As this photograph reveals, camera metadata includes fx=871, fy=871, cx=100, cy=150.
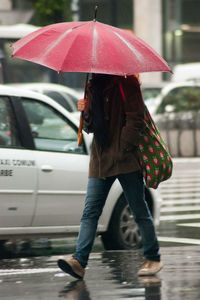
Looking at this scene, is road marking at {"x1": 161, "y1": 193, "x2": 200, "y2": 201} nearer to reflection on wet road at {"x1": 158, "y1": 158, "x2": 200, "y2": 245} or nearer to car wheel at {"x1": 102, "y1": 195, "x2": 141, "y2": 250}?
reflection on wet road at {"x1": 158, "y1": 158, "x2": 200, "y2": 245}

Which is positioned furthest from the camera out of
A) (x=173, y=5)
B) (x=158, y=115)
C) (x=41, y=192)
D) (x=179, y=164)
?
(x=173, y=5)

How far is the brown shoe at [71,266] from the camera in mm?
6227

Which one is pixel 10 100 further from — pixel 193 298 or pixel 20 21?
pixel 20 21

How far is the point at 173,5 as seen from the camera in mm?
40344

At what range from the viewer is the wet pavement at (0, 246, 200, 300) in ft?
19.3

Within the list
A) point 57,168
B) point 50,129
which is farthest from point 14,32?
point 57,168

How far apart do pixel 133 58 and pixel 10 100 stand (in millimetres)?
2182

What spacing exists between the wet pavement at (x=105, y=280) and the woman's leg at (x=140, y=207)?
21 centimetres

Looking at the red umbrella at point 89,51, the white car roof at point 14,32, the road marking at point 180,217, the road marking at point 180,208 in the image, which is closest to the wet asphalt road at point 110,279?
the red umbrella at point 89,51

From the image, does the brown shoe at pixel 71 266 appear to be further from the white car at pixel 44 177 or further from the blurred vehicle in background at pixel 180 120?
the blurred vehicle in background at pixel 180 120

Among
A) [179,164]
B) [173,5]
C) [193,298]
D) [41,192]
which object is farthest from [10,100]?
[173,5]

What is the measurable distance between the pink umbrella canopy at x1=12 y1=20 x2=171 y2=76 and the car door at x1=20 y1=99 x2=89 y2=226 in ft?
5.83

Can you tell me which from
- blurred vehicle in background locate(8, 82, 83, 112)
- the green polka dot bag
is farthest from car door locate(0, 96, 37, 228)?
blurred vehicle in background locate(8, 82, 83, 112)

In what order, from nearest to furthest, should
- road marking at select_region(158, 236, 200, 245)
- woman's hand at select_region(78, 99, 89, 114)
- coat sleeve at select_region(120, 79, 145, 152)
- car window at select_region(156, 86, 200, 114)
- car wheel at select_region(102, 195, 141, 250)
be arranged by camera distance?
coat sleeve at select_region(120, 79, 145, 152)
woman's hand at select_region(78, 99, 89, 114)
car wheel at select_region(102, 195, 141, 250)
road marking at select_region(158, 236, 200, 245)
car window at select_region(156, 86, 200, 114)
